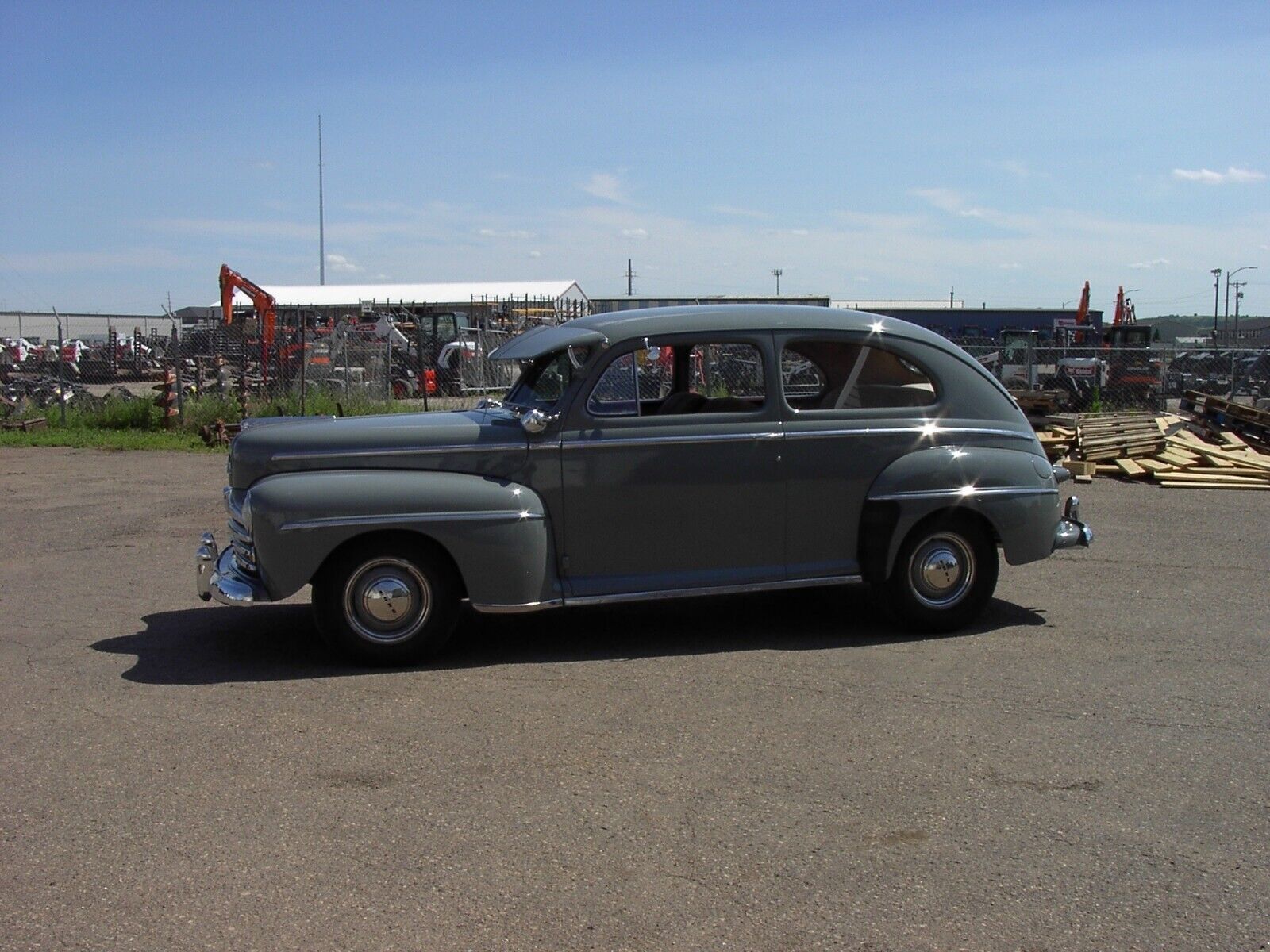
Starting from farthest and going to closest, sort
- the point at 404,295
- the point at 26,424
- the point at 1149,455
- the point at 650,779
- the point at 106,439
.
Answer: the point at 404,295 → the point at 26,424 → the point at 106,439 → the point at 1149,455 → the point at 650,779

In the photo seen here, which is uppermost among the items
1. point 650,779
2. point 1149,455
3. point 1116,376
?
point 1116,376

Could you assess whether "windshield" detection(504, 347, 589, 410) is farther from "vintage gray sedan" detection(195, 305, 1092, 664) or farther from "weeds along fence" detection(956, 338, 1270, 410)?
"weeds along fence" detection(956, 338, 1270, 410)

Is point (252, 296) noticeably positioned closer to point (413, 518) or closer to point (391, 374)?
point (391, 374)

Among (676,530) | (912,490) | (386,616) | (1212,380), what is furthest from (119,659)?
(1212,380)

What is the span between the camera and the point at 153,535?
10969mm

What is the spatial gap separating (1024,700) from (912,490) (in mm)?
1482

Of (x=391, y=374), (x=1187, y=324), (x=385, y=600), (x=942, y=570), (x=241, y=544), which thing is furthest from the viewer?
(x=1187, y=324)

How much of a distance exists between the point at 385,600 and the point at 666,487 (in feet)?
5.30

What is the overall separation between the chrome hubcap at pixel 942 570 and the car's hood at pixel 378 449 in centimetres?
238

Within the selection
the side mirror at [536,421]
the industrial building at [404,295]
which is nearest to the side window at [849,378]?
the side mirror at [536,421]

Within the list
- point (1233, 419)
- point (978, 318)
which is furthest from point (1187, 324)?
point (1233, 419)

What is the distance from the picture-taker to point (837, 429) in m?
7.00

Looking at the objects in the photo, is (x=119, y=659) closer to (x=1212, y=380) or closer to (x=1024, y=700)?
(x=1024, y=700)

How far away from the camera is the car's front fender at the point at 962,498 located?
22.9ft
